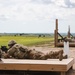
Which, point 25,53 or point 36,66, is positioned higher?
point 25,53

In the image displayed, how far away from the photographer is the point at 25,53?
9602 millimetres

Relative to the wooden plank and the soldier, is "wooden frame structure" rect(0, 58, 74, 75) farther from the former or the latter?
the soldier

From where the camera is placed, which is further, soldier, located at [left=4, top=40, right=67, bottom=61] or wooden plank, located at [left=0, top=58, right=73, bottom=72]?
soldier, located at [left=4, top=40, right=67, bottom=61]

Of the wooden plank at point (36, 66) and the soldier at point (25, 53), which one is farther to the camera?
the soldier at point (25, 53)

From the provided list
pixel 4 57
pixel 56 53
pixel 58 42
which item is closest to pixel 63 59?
pixel 56 53

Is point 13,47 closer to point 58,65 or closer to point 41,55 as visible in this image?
point 41,55

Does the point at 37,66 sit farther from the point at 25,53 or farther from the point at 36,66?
the point at 25,53

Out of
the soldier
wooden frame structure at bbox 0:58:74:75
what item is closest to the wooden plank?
wooden frame structure at bbox 0:58:74:75

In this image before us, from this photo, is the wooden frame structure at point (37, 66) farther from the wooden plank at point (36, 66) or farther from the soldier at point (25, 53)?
the soldier at point (25, 53)

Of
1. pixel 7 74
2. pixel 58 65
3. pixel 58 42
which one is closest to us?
pixel 58 65

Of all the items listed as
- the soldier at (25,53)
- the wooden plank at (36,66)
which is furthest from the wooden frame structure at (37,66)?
the soldier at (25,53)

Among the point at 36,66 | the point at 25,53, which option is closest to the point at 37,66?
the point at 36,66

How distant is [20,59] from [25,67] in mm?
1191

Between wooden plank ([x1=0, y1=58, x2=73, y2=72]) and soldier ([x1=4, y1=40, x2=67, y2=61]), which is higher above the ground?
soldier ([x1=4, y1=40, x2=67, y2=61])
